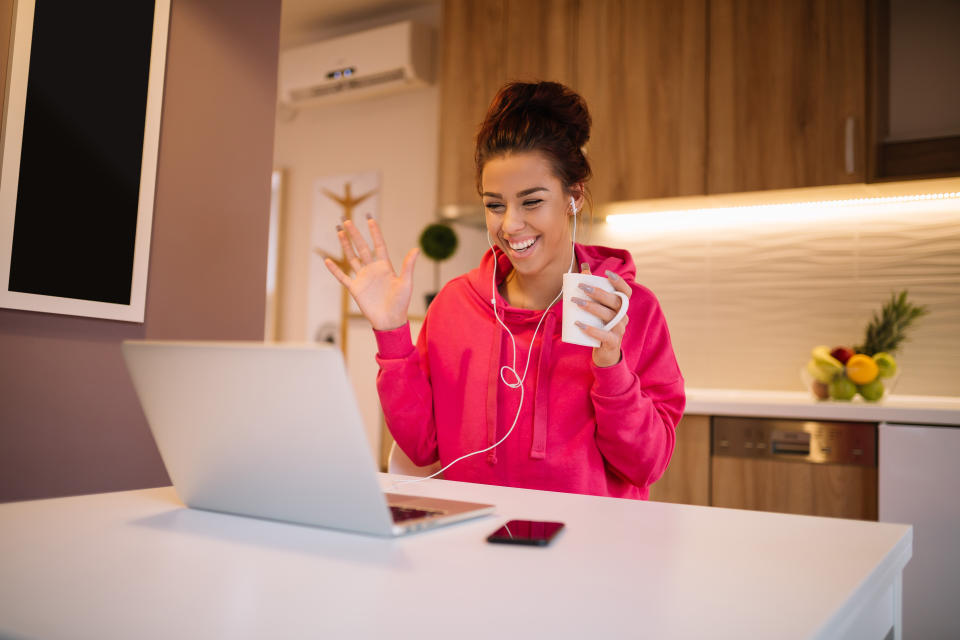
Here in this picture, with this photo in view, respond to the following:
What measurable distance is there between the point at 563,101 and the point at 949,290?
6.54ft

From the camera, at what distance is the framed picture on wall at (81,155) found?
1531mm

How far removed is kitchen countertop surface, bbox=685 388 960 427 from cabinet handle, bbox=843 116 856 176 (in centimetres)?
80

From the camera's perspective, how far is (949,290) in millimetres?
2760

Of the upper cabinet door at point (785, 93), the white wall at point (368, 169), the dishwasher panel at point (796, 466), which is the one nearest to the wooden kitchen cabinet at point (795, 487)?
the dishwasher panel at point (796, 466)

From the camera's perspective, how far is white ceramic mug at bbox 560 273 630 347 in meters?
1.17

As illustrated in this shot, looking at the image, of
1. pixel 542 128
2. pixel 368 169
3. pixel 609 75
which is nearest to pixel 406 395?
pixel 542 128

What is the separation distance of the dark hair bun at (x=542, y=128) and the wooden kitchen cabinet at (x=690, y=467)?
1.29m

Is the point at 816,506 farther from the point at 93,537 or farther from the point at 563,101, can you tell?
the point at 93,537

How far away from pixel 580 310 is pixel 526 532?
50 cm

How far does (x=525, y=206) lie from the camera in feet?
4.91

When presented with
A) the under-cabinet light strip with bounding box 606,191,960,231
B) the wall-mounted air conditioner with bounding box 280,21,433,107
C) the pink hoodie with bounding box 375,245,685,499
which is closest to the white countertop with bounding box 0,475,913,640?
the pink hoodie with bounding box 375,245,685,499

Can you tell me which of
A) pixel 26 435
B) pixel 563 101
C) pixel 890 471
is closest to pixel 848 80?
pixel 890 471

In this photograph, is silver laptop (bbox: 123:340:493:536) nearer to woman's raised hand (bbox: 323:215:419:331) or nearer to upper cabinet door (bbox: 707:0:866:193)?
woman's raised hand (bbox: 323:215:419:331)

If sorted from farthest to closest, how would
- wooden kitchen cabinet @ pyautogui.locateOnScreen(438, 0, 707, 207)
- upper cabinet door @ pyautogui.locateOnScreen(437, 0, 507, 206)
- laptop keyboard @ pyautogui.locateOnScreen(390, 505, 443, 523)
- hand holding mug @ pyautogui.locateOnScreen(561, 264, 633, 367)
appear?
upper cabinet door @ pyautogui.locateOnScreen(437, 0, 507, 206), wooden kitchen cabinet @ pyautogui.locateOnScreen(438, 0, 707, 207), hand holding mug @ pyautogui.locateOnScreen(561, 264, 633, 367), laptop keyboard @ pyautogui.locateOnScreen(390, 505, 443, 523)
